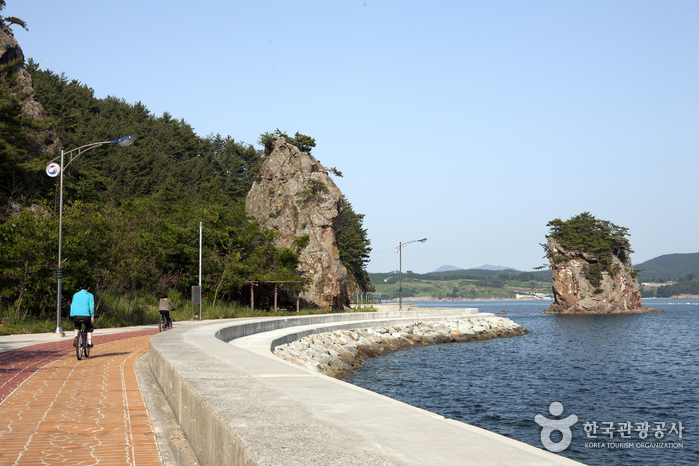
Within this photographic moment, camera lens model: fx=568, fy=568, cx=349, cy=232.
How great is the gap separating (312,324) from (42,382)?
2345 centimetres

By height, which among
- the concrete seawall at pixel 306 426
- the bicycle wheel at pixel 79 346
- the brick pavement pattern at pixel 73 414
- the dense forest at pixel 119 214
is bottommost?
the brick pavement pattern at pixel 73 414

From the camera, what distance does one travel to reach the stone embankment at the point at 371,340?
2369cm

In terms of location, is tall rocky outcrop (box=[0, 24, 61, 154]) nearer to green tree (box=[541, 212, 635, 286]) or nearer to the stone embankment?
the stone embankment

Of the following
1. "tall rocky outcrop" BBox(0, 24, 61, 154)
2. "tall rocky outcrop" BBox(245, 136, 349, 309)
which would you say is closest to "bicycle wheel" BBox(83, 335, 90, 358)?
"tall rocky outcrop" BBox(0, 24, 61, 154)

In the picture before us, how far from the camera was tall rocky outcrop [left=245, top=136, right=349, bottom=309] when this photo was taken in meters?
57.3

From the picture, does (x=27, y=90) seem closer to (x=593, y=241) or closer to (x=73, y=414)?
(x=73, y=414)

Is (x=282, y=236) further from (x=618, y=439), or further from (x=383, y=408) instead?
(x=383, y=408)

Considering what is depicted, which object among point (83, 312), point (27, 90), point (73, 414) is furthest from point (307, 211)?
point (73, 414)

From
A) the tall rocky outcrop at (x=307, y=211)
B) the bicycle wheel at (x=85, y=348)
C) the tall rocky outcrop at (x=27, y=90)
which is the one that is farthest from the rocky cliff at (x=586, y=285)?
the bicycle wheel at (x=85, y=348)

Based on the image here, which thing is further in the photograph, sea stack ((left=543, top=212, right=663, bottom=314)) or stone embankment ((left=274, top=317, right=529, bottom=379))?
sea stack ((left=543, top=212, right=663, bottom=314))
